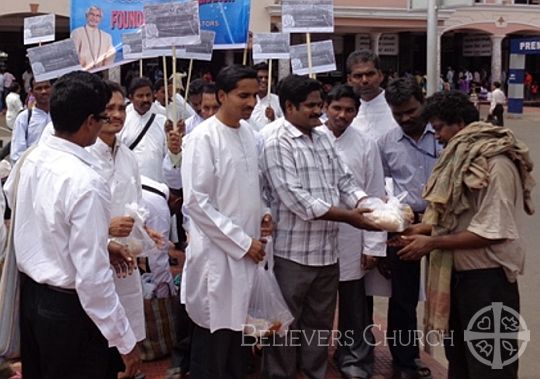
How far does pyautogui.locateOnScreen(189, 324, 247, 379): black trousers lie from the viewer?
3.84m

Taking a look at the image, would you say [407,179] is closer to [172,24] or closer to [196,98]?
[172,24]

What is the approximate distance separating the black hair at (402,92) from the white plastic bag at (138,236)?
170 centimetres

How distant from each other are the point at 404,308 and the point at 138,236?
1.87 m

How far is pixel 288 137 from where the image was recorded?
4.06 m

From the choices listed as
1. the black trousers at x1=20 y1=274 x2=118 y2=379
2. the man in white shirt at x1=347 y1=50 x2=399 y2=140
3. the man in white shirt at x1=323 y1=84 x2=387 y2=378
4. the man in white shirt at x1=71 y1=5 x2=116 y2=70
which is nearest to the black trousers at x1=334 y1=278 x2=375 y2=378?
the man in white shirt at x1=323 y1=84 x2=387 y2=378

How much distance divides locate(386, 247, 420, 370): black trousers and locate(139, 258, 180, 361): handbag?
136 cm

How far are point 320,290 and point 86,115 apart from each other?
5.94ft

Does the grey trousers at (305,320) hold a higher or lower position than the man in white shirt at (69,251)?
lower

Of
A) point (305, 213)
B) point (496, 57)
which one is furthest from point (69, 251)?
point (496, 57)

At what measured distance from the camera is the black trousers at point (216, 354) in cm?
384

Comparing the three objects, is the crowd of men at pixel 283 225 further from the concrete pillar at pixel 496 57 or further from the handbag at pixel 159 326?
the concrete pillar at pixel 496 57

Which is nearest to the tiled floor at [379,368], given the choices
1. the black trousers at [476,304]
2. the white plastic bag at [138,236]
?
the black trousers at [476,304]

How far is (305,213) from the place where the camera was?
390 cm

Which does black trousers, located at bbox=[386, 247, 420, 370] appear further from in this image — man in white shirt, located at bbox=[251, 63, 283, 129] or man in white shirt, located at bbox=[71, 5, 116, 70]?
man in white shirt, located at bbox=[71, 5, 116, 70]
